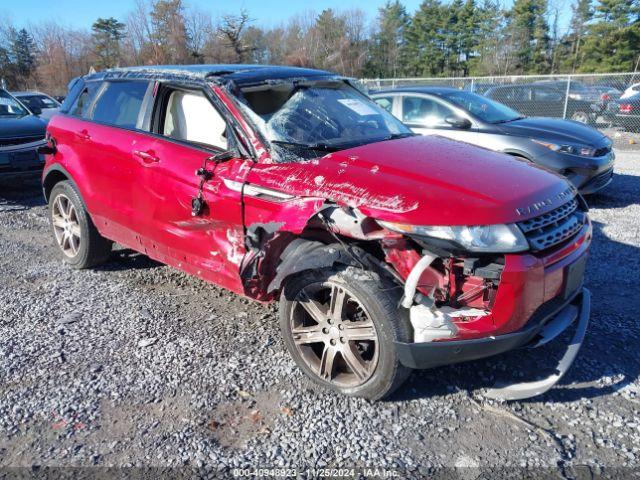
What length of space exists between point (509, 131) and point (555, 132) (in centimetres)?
63

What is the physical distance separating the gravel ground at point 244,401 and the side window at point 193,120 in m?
1.36

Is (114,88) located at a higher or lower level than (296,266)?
higher

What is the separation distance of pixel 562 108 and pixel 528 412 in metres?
15.0

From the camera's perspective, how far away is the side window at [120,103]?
418 centimetres

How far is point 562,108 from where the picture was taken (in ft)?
50.9

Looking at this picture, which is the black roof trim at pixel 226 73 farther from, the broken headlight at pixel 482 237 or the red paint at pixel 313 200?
the broken headlight at pixel 482 237

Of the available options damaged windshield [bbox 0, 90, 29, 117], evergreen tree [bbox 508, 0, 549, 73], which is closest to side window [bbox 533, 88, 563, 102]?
damaged windshield [bbox 0, 90, 29, 117]

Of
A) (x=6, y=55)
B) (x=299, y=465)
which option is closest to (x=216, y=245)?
(x=299, y=465)

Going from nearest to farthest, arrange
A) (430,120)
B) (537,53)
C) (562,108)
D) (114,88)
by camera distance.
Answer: (114,88) → (430,120) → (562,108) → (537,53)

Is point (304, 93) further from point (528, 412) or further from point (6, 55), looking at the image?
point (6, 55)

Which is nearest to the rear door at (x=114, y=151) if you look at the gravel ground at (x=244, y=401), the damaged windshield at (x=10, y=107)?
the gravel ground at (x=244, y=401)

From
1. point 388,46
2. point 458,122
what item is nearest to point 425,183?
point 458,122

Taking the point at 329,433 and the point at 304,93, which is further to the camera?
the point at 304,93

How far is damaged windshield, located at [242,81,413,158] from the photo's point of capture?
3393 millimetres
